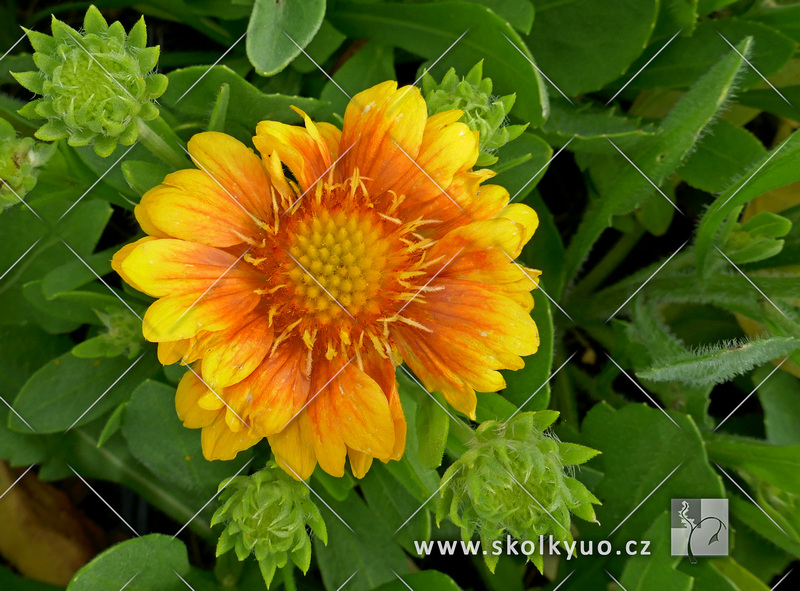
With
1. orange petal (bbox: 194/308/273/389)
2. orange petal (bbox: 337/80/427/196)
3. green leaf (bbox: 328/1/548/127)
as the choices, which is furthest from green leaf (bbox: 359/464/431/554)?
green leaf (bbox: 328/1/548/127)

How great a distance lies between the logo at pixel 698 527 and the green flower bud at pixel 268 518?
24.7 inches

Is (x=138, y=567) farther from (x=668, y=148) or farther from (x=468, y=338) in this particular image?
(x=668, y=148)

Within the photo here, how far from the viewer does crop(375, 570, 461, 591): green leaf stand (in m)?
1.00

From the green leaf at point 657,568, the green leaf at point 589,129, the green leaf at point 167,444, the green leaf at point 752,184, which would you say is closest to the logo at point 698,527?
the green leaf at point 657,568

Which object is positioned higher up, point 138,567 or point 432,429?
point 432,429

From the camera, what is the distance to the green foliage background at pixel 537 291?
1033mm

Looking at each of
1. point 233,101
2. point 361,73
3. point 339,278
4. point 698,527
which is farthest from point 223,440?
point 698,527

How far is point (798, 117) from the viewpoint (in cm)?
136

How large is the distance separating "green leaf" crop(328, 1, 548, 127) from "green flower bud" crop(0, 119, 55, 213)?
0.59 meters

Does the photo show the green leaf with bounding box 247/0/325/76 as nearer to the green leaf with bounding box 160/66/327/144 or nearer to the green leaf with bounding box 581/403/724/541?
the green leaf with bounding box 160/66/327/144

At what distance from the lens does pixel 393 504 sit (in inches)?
46.1

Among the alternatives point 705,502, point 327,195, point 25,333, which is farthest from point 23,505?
point 705,502

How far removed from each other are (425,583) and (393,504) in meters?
0.16

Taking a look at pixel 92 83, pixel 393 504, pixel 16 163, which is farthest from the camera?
pixel 393 504
